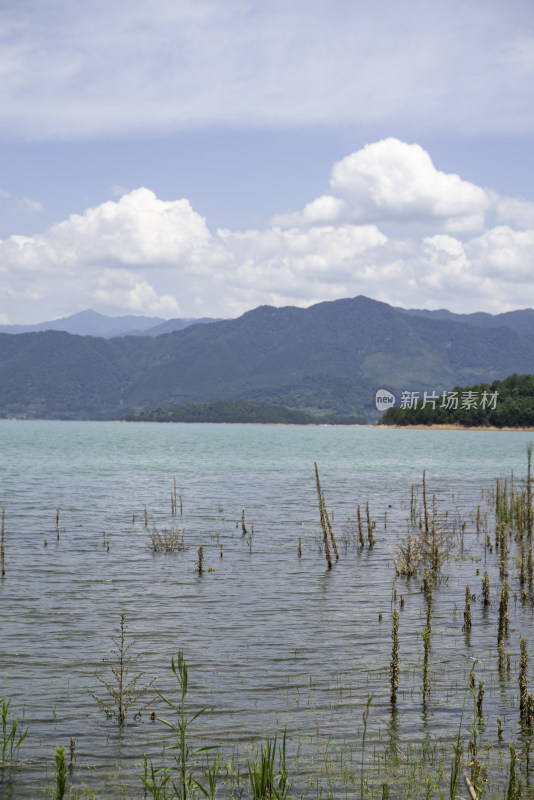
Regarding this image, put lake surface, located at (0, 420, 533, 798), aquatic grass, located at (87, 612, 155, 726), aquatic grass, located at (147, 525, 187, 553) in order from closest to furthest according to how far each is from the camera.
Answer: lake surface, located at (0, 420, 533, 798) → aquatic grass, located at (87, 612, 155, 726) → aquatic grass, located at (147, 525, 187, 553)

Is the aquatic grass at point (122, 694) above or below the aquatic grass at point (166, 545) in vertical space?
above

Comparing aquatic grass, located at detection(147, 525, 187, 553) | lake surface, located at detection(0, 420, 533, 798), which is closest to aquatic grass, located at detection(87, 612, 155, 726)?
lake surface, located at detection(0, 420, 533, 798)

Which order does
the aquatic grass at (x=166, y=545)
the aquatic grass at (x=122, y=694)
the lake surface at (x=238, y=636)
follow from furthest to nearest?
the aquatic grass at (x=166, y=545), the aquatic grass at (x=122, y=694), the lake surface at (x=238, y=636)

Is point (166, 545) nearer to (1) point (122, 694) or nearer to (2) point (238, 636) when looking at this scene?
(2) point (238, 636)

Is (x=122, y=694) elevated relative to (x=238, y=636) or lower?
elevated

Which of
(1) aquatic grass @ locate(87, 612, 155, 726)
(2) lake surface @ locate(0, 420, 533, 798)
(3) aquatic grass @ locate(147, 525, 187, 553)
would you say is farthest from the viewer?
(3) aquatic grass @ locate(147, 525, 187, 553)

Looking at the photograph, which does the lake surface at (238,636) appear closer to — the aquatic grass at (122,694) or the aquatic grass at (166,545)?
the aquatic grass at (122,694)

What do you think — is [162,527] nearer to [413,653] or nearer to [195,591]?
[195,591]

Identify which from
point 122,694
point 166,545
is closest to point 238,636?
point 122,694

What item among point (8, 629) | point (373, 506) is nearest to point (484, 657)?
point (8, 629)

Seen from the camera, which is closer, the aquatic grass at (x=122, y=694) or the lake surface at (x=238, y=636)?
the lake surface at (x=238, y=636)

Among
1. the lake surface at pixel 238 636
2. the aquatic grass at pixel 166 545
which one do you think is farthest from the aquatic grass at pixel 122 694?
the aquatic grass at pixel 166 545

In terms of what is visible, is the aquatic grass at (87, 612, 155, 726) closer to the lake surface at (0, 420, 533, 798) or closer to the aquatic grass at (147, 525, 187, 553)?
the lake surface at (0, 420, 533, 798)

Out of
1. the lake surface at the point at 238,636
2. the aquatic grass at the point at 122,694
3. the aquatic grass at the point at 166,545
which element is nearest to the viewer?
the lake surface at the point at 238,636
